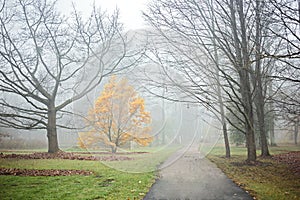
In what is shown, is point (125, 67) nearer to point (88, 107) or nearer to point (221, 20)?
point (88, 107)

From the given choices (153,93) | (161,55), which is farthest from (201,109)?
(153,93)

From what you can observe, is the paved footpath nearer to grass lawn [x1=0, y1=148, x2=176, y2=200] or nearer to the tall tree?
grass lawn [x1=0, y1=148, x2=176, y2=200]

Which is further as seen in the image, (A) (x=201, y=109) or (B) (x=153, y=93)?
(A) (x=201, y=109)

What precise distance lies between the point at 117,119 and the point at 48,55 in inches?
302

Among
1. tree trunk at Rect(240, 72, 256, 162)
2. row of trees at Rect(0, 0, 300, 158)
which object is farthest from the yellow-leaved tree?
tree trunk at Rect(240, 72, 256, 162)

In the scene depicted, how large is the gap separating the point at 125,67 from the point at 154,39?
78.7 inches

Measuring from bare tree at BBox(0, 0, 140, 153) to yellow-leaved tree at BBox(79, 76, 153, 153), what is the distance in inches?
89.5

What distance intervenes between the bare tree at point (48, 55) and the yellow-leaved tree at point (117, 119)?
7.46 ft

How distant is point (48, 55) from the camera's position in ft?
48.1

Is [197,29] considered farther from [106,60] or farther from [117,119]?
[106,60]

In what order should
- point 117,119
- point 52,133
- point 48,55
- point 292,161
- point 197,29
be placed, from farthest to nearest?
point 48,55 < point 52,133 < point 292,161 < point 117,119 < point 197,29

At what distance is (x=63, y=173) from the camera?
7.89 metres

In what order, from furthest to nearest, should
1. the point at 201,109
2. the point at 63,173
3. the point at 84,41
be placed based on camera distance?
the point at 84,41, the point at 201,109, the point at 63,173

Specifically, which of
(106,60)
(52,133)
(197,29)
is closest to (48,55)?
(106,60)
